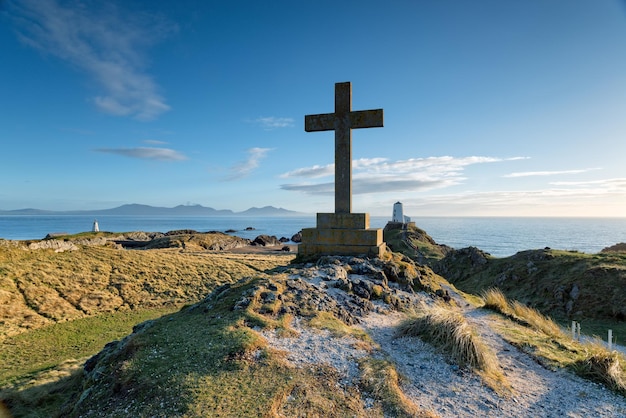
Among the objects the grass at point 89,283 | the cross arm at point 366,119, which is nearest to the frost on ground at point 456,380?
the cross arm at point 366,119

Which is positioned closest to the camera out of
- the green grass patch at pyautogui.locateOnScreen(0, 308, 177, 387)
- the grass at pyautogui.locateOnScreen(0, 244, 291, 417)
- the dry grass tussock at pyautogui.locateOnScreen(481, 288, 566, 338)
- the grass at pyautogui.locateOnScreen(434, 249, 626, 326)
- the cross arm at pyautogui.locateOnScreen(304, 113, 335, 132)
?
the grass at pyautogui.locateOnScreen(0, 244, 291, 417)

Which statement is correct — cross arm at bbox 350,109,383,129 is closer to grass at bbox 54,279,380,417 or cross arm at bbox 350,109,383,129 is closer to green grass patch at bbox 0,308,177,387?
grass at bbox 54,279,380,417

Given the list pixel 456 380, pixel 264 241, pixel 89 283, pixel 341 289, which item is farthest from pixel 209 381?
pixel 264 241

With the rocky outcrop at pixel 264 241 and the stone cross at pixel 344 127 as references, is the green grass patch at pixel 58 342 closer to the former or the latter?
the stone cross at pixel 344 127

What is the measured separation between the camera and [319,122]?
397 inches

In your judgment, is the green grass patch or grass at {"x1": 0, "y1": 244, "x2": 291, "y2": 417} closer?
grass at {"x1": 0, "y1": 244, "x2": 291, "y2": 417}

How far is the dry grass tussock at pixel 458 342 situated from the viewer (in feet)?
15.5

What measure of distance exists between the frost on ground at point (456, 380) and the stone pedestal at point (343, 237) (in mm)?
3685

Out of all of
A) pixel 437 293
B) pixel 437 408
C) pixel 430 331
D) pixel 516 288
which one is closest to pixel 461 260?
pixel 516 288

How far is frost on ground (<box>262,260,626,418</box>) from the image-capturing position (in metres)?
4.07

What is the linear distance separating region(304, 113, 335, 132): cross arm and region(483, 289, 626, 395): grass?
684 cm

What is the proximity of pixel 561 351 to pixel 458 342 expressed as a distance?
2686 mm

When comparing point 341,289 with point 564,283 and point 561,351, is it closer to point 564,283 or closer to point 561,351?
point 561,351

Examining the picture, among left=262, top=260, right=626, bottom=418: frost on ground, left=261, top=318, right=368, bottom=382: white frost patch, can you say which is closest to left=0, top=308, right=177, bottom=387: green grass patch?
left=261, top=318, right=368, bottom=382: white frost patch
